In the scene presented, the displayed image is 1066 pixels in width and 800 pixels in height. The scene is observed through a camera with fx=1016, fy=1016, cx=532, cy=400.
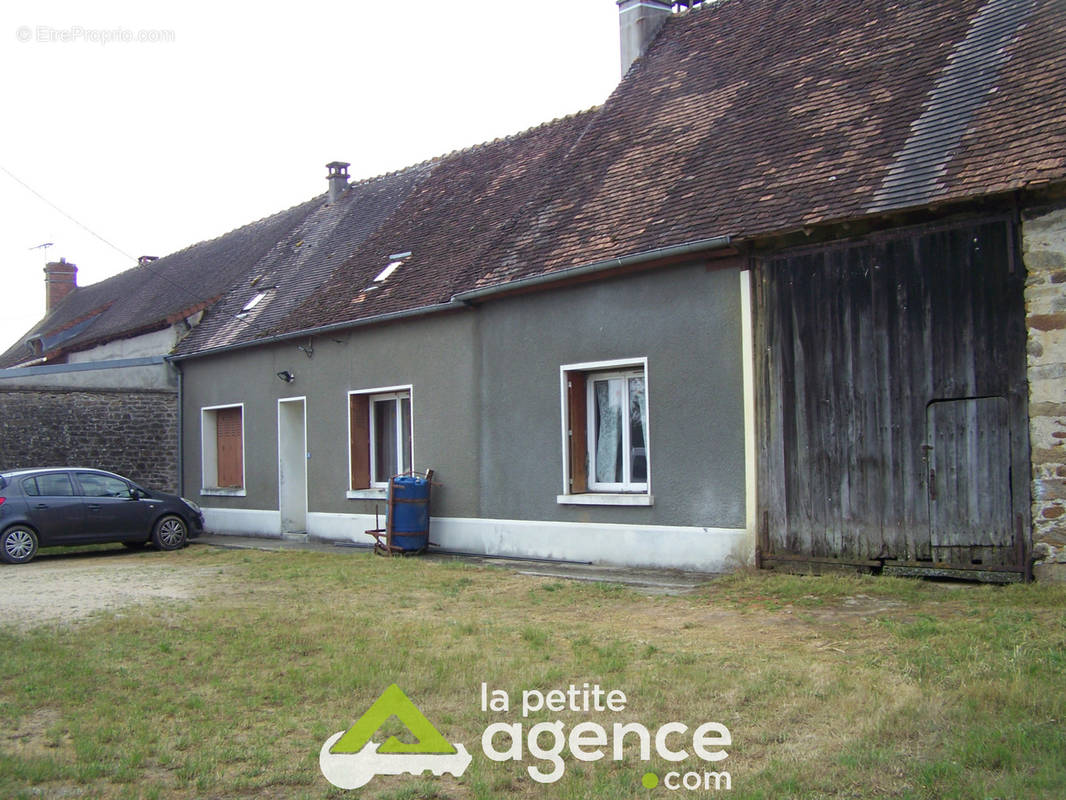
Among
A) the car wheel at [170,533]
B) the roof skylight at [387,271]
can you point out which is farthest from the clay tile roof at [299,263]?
the car wheel at [170,533]

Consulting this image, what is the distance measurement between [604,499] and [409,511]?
3.24 m

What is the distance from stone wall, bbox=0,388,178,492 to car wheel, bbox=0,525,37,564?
12.6ft

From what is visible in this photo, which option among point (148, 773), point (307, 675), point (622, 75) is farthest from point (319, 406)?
point (148, 773)

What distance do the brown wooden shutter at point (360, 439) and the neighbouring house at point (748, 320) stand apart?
4cm

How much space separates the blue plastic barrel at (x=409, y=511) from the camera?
45.6 ft

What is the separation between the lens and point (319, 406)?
16.8m

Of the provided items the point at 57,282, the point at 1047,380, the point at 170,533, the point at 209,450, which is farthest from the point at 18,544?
the point at 57,282

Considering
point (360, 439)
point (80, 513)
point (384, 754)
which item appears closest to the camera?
point (384, 754)

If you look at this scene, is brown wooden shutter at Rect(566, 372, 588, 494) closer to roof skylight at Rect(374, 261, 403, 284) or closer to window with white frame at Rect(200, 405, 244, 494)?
roof skylight at Rect(374, 261, 403, 284)

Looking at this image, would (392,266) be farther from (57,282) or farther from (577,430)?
(57,282)

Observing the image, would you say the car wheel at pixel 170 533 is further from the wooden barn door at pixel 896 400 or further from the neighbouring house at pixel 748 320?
the wooden barn door at pixel 896 400

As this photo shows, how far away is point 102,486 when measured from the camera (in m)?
15.6

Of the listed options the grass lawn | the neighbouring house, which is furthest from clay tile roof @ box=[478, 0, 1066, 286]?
the grass lawn

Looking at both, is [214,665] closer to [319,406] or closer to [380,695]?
[380,695]
